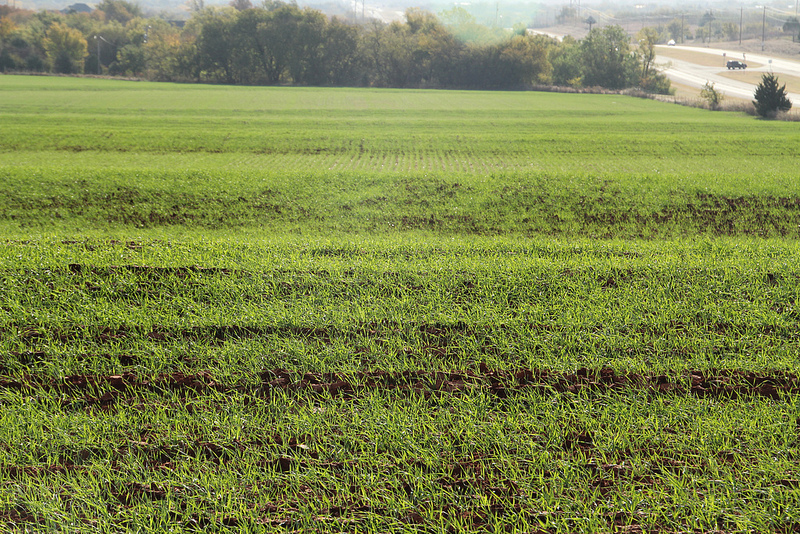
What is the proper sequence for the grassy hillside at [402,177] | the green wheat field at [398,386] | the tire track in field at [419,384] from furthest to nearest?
the grassy hillside at [402,177] < the tire track in field at [419,384] < the green wheat field at [398,386]

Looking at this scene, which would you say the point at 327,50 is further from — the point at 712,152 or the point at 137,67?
→ the point at 712,152

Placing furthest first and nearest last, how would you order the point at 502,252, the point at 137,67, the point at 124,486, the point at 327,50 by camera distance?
the point at 137,67
the point at 327,50
the point at 502,252
the point at 124,486

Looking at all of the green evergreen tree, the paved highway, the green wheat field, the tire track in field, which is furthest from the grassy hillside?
the paved highway

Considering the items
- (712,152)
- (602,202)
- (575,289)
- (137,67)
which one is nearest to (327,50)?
(137,67)

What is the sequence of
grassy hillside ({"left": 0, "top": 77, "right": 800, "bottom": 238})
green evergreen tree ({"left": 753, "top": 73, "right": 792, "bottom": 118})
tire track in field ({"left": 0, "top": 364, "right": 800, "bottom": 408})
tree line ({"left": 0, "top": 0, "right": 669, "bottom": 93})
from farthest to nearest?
tree line ({"left": 0, "top": 0, "right": 669, "bottom": 93}) < green evergreen tree ({"left": 753, "top": 73, "right": 792, "bottom": 118}) < grassy hillside ({"left": 0, "top": 77, "right": 800, "bottom": 238}) < tire track in field ({"left": 0, "top": 364, "right": 800, "bottom": 408})

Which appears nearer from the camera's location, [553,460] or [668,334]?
[553,460]

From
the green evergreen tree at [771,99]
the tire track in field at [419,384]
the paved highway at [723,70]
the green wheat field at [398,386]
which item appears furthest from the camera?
the paved highway at [723,70]

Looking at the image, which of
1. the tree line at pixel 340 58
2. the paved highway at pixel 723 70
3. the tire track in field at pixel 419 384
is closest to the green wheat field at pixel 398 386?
the tire track in field at pixel 419 384

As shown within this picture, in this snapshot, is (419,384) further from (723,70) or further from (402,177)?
(723,70)

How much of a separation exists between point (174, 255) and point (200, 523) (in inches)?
194

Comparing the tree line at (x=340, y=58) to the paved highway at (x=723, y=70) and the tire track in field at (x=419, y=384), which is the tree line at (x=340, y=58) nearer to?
A: the paved highway at (x=723, y=70)

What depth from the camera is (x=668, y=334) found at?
5.62 meters

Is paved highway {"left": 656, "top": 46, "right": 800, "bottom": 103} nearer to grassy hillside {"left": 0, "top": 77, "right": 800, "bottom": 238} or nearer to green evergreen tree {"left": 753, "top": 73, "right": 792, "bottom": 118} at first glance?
green evergreen tree {"left": 753, "top": 73, "right": 792, "bottom": 118}

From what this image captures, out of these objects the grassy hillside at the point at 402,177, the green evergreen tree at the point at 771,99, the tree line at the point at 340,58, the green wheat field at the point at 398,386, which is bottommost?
the green wheat field at the point at 398,386
